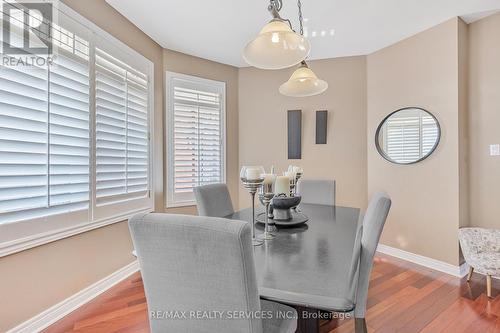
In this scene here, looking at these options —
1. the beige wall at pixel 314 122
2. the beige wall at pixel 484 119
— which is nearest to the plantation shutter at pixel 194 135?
the beige wall at pixel 314 122

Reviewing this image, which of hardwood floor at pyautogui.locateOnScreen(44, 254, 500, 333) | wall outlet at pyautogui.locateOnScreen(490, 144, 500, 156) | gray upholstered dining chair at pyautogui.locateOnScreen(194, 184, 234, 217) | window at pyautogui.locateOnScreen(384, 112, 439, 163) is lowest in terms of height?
hardwood floor at pyautogui.locateOnScreen(44, 254, 500, 333)

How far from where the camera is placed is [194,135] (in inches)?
141

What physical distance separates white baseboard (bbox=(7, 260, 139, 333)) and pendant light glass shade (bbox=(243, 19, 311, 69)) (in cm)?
220

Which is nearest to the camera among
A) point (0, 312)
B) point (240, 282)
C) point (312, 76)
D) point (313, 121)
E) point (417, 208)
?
point (240, 282)

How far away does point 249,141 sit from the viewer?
402 centimetres

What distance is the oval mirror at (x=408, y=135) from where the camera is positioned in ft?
9.54

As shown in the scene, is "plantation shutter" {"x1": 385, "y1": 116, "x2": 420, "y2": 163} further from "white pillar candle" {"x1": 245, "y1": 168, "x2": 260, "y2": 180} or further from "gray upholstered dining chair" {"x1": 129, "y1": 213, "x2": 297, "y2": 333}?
"gray upholstered dining chair" {"x1": 129, "y1": 213, "x2": 297, "y2": 333}

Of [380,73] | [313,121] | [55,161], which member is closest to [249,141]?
[313,121]

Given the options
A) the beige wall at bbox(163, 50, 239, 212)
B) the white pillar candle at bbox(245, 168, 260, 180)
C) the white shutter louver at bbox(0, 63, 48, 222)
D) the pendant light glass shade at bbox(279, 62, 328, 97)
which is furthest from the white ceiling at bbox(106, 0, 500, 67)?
the white pillar candle at bbox(245, 168, 260, 180)

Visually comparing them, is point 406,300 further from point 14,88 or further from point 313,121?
point 14,88

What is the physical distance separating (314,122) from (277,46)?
7.14 ft

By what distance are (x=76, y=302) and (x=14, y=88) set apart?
1592 mm

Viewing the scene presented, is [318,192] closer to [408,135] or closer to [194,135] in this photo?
[408,135]

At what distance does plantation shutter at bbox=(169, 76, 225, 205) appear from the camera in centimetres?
341
